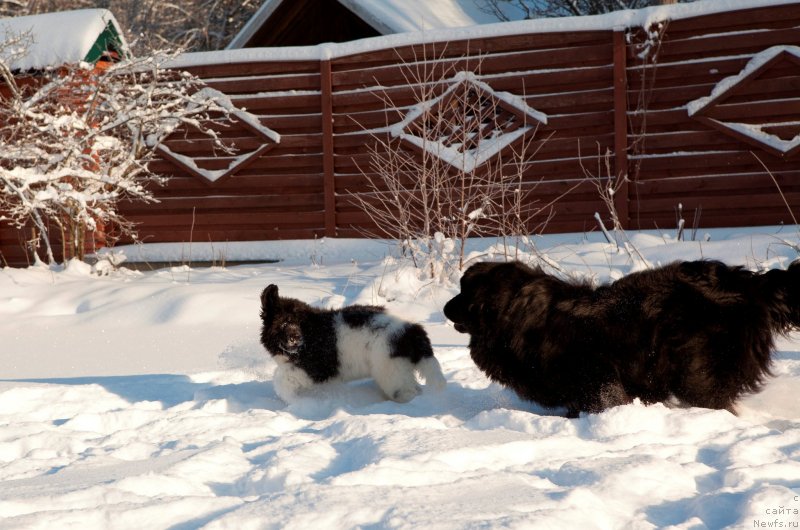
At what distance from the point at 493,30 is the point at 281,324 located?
24.9 ft

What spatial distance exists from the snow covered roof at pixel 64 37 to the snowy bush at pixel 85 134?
0.23 meters

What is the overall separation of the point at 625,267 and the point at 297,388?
14.9 feet

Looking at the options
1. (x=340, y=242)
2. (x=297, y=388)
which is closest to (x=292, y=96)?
(x=340, y=242)

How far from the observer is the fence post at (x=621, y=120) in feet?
35.1

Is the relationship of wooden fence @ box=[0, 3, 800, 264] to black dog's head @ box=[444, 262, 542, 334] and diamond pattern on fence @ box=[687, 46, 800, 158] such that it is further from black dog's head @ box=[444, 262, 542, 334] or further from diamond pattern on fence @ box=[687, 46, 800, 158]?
black dog's head @ box=[444, 262, 542, 334]

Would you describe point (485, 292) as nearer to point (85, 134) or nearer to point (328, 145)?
point (328, 145)

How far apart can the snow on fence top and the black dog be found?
7190 millimetres

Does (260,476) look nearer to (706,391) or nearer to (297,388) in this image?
(297,388)

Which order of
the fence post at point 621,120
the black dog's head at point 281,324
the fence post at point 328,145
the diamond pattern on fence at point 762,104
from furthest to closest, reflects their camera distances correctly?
the fence post at point 328,145 → the fence post at point 621,120 → the diamond pattern on fence at point 762,104 → the black dog's head at point 281,324

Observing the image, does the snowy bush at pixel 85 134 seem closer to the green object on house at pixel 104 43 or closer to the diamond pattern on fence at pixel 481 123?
the green object on house at pixel 104 43

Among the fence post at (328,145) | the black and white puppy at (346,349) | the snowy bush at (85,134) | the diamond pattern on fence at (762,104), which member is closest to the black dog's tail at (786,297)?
the black and white puppy at (346,349)

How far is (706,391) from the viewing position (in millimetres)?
3834

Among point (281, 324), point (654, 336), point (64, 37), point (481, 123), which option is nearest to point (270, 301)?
point (281, 324)

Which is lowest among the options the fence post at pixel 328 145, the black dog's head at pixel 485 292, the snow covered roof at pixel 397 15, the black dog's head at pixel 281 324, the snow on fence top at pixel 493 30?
the black dog's head at pixel 281 324
